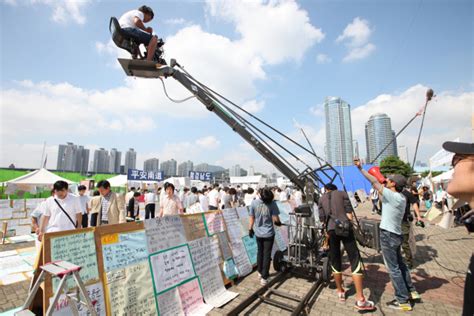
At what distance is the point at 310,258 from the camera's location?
5062 millimetres

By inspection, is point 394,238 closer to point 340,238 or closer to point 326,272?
point 340,238

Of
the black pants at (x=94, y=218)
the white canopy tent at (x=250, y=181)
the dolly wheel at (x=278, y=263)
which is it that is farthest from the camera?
the white canopy tent at (x=250, y=181)

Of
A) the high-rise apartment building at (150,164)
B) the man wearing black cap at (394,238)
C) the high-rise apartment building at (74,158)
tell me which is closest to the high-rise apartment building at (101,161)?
the high-rise apartment building at (74,158)

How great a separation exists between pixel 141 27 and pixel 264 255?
5453 mm

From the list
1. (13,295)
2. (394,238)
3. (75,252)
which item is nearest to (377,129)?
(394,238)

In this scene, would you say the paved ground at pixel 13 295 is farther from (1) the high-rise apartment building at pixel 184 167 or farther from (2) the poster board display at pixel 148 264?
(1) the high-rise apartment building at pixel 184 167

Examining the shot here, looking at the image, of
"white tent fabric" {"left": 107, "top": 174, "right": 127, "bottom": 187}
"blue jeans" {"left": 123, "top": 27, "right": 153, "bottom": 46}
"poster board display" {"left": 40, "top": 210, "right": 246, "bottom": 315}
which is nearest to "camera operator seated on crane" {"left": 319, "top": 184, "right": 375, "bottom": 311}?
"poster board display" {"left": 40, "top": 210, "right": 246, "bottom": 315}

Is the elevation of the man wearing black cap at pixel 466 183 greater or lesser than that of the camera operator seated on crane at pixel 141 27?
lesser

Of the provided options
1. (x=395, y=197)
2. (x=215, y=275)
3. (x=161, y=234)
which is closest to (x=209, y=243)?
(x=215, y=275)

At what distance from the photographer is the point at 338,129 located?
30.1 ft

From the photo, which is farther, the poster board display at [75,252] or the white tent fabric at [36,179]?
the white tent fabric at [36,179]

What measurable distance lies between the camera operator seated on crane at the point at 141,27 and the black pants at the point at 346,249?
5.26m

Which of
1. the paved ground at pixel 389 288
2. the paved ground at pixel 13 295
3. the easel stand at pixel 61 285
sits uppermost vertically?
the easel stand at pixel 61 285

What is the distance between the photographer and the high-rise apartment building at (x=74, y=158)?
106 metres
